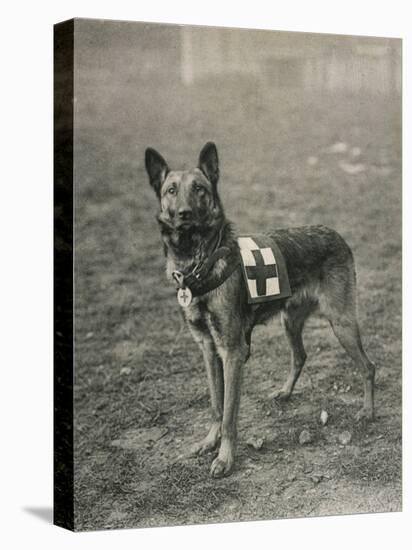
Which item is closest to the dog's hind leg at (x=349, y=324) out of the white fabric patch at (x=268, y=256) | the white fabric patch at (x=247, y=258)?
the white fabric patch at (x=268, y=256)

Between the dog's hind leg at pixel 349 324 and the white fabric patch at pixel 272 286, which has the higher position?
the white fabric patch at pixel 272 286

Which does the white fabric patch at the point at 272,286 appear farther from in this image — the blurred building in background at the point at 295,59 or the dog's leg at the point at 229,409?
the blurred building in background at the point at 295,59

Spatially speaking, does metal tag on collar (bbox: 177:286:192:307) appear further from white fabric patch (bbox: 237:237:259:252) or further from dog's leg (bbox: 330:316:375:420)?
dog's leg (bbox: 330:316:375:420)

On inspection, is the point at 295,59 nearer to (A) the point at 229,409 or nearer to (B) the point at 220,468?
(A) the point at 229,409

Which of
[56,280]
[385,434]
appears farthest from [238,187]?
[385,434]

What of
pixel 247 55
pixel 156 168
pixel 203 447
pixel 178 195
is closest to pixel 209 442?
pixel 203 447

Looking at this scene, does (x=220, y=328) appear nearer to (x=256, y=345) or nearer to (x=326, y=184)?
(x=256, y=345)
